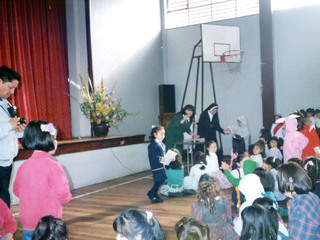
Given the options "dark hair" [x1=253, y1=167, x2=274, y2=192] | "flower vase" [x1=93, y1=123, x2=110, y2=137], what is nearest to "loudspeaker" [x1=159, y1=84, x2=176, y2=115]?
"flower vase" [x1=93, y1=123, x2=110, y2=137]

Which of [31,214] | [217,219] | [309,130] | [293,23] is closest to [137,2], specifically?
[293,23]

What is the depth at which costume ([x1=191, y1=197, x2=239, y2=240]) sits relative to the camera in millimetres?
3186

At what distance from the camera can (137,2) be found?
9383 millimetres

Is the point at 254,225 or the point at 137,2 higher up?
the point at 137,2

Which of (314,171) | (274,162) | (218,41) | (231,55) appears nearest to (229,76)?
(231,55)

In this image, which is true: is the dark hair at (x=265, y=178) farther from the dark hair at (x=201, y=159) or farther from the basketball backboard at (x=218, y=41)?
the basketball backboard at (x=218, y=41)

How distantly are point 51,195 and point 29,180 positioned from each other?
16 centimetres

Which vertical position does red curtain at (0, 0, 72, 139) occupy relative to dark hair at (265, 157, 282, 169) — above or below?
above

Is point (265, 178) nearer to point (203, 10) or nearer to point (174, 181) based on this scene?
point (174, 181)

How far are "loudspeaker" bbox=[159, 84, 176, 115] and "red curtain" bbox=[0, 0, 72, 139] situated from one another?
2845 mm

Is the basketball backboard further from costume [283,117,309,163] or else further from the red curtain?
costume [283,117,309,163]

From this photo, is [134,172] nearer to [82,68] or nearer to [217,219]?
[82,68]

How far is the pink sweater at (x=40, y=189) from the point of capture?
2.30 m

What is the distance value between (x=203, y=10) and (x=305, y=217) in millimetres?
8020
